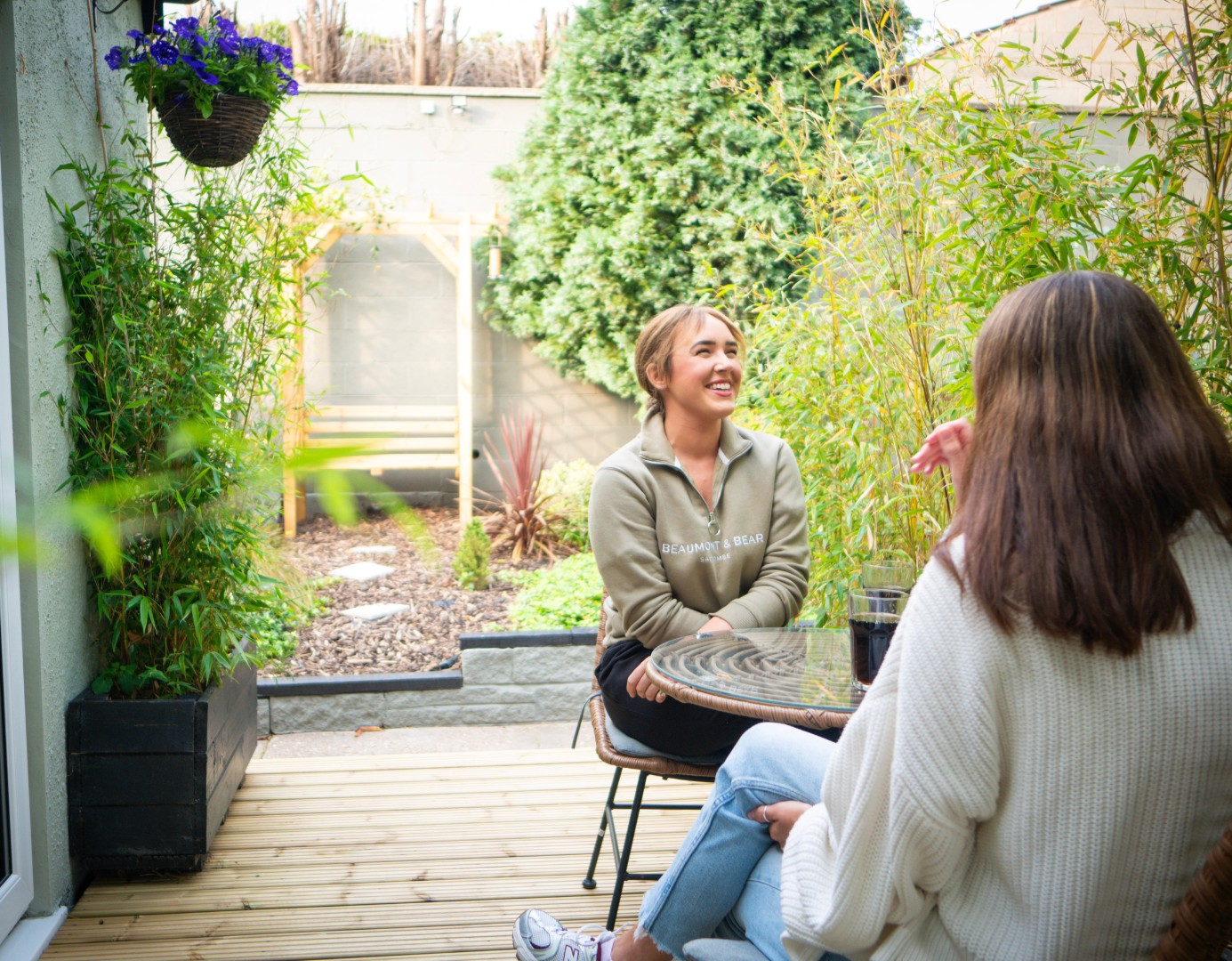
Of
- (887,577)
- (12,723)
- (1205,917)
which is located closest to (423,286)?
(12,723)

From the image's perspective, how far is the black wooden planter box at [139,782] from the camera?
6.79 ft

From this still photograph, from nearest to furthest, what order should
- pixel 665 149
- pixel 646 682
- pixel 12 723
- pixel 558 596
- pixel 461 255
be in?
pixel 646 682, pixel 12 723, pixel 558 596, pixel 665 149, pixel 461 255

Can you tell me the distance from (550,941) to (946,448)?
1.04 m

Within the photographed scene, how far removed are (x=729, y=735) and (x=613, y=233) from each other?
14.4 ft

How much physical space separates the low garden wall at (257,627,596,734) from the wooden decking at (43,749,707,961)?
47 cm

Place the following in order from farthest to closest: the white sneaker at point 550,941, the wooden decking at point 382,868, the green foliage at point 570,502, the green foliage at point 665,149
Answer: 1. the green foliage at point 665,149
2. the green foliage at point 570,502
3. the wooden decking at point 382,868
4. the white sneaker at point 550,941

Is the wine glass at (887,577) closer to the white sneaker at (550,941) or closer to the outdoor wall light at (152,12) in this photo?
the white sneaker at (550,941)

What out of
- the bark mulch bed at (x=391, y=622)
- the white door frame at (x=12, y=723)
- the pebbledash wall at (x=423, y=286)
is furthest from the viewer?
the pebbledash wall at (x=423, y=286)

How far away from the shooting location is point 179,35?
2.11 m

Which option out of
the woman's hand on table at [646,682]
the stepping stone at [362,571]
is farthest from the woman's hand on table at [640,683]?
the stepping stone at [362,571]

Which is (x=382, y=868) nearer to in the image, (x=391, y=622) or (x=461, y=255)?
(x=391, y=622)

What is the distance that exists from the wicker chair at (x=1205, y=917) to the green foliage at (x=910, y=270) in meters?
1.03

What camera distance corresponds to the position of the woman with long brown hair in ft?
2.80

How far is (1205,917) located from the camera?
2.69 feet
